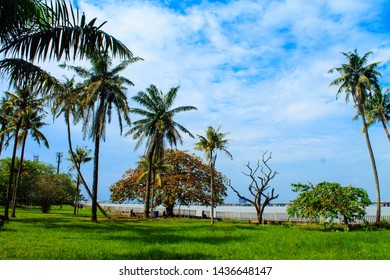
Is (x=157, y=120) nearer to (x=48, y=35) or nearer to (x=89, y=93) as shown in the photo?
(x=89, y=93)

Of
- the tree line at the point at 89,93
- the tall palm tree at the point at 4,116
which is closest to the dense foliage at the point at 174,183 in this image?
the tree line at the point at 89,93

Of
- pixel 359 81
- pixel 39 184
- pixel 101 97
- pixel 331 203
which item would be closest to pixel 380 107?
pixel 359 81

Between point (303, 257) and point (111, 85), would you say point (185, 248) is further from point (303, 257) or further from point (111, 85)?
point (111, 85)

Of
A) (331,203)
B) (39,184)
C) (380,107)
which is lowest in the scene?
(331,203)

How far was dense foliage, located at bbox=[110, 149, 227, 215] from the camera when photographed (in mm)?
41969

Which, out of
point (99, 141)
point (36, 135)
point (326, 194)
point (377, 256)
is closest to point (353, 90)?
point (326, 194)

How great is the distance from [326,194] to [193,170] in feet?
80.3

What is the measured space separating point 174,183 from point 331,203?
2351 centimetres

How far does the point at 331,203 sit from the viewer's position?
2195 cm

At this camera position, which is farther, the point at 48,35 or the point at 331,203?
the point at 331,203

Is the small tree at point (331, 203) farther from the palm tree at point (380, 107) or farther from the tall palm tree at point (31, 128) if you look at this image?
the tall palm tree at point (31, 128)

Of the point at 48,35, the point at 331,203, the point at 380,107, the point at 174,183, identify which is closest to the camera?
the point at 48,35

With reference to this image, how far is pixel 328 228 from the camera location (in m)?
22.1

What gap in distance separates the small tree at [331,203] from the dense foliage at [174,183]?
20.1 metres
